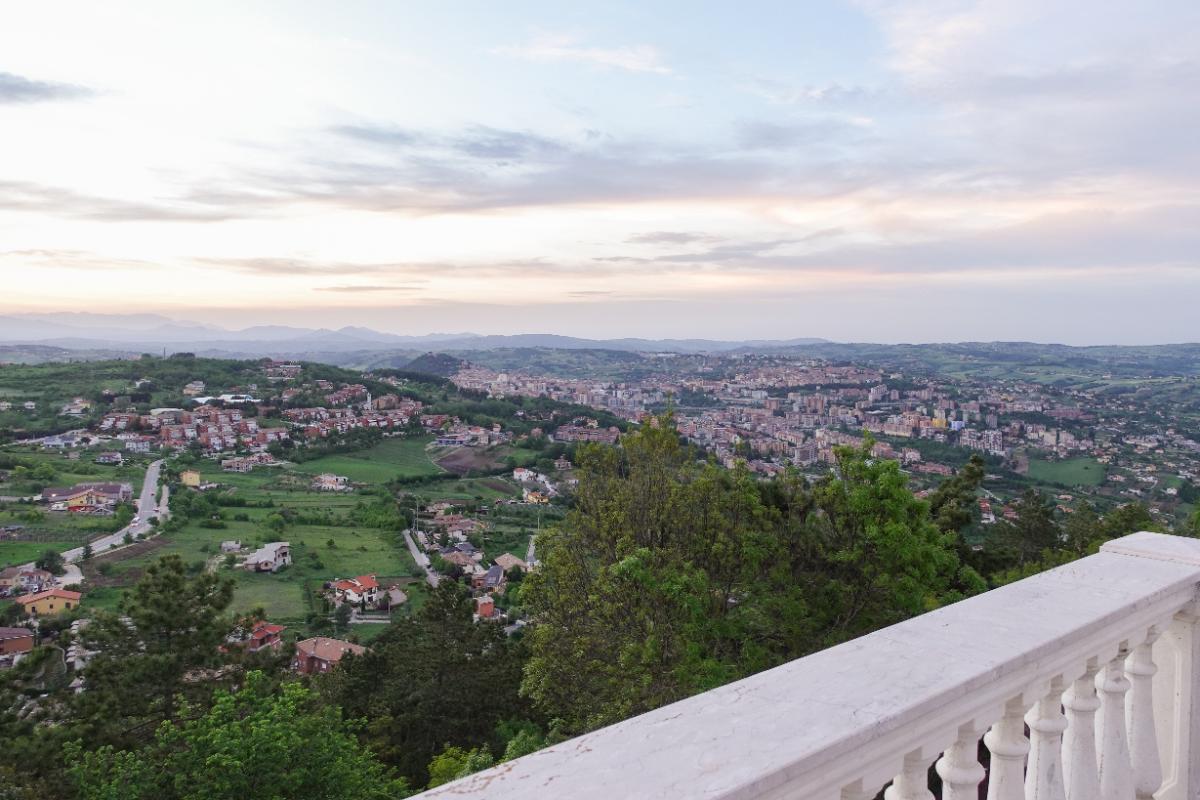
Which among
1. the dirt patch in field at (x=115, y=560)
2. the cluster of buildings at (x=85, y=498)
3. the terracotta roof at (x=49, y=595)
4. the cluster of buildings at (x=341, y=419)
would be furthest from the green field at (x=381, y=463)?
the terracotta roof at (x=49, y=595)

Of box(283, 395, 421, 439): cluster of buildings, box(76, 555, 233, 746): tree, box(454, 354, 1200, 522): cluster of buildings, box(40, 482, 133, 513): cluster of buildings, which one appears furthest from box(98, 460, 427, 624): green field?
box(76, 555, 233, 746): tree

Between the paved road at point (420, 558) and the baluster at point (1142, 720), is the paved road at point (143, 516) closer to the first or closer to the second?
the paved road at point (420, 558)

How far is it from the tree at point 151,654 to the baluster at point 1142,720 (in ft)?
42.0

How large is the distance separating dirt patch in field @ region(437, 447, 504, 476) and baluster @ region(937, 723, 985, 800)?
56565 millimetres

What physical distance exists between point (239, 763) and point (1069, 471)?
49112 mm

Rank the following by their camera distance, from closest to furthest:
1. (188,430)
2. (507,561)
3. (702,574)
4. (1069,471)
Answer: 1. (702,574)
2. (507,561)
3. (1069,471)
4. (188,430)

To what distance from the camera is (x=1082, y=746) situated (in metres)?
1.60

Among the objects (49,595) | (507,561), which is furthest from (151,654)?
(507,561)

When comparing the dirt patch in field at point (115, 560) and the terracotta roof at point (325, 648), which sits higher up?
the dirt patch in field at point (115, 560)

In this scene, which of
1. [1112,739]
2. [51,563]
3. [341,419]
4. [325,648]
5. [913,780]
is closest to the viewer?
[913,780]

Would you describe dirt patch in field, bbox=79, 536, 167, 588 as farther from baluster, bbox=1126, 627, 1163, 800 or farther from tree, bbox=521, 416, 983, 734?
baluster, bbox=1126, 627, 1163, 800

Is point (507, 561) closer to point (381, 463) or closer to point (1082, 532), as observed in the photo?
point (1082, 532)

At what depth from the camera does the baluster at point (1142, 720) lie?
1798 millimetres

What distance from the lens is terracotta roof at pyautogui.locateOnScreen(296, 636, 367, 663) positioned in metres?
22.6
